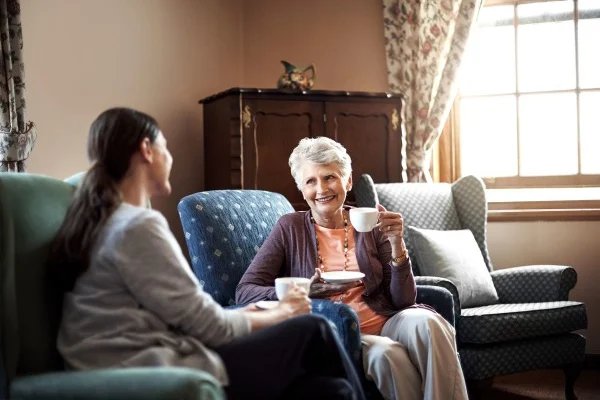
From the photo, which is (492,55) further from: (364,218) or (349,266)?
(364,218)

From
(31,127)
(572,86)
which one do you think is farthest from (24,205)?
(572,86)

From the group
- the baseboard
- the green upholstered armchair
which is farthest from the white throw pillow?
the green upholstered armchair

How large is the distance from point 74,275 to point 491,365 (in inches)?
81.4

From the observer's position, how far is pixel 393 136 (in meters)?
4.26

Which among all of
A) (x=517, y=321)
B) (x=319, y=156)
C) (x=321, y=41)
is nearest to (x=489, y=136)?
(x=321, y=41)

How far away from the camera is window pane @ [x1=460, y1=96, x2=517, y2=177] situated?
15.3 feet

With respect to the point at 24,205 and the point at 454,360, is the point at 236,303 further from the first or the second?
the point at 24,205

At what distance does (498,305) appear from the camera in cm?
364

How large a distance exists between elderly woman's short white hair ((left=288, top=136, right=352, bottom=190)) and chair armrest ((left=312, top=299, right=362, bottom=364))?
557 mm

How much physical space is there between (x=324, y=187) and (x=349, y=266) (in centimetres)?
28

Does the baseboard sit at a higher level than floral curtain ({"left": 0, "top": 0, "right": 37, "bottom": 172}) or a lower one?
lower

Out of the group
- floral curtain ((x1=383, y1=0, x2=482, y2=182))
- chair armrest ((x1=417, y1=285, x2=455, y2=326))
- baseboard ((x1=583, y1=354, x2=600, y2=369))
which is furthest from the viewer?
floral curtain ((x1=383, y1=0, x2=482, y2=182))

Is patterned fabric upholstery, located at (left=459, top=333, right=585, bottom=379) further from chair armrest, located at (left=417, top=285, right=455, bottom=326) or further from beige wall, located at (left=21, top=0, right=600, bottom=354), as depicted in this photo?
beige wall, located at (left=21, top=0, right=600, bottom=354)

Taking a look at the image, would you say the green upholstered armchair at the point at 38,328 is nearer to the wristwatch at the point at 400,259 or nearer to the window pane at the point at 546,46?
the wristwatch at the point at 400,259
